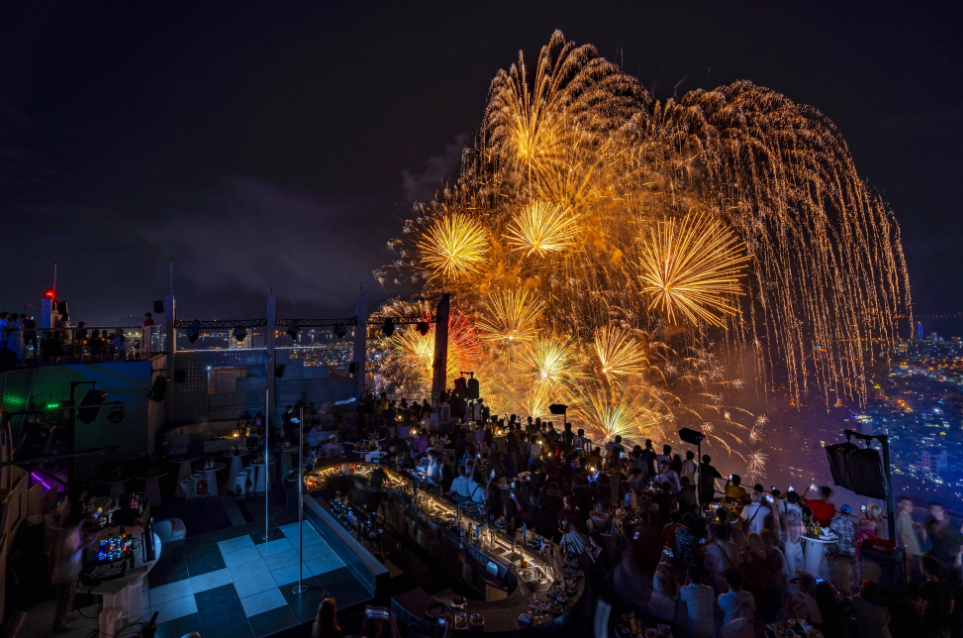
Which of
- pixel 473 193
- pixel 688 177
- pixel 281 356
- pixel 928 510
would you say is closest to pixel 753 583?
pixel 928 510

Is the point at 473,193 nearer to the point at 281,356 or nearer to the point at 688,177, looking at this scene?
the point at 688,177

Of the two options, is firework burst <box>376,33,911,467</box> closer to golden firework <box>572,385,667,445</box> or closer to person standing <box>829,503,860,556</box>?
golden firework <box>572,385,667,445</box>

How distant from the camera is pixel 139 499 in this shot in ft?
23.3

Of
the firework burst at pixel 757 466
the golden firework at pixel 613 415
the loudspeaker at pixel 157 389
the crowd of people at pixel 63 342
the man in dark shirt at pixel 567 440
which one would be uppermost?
the crowd of people at pixel 63 342

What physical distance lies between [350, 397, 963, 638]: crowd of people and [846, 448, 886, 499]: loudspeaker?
283mm

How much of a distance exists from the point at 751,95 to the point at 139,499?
1749 centimetres

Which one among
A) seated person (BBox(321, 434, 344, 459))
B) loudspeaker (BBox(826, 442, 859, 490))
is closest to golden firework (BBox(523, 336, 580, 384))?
seated person (BBox(321, 434, 344, 459))

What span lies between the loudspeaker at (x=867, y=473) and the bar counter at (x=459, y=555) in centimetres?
392

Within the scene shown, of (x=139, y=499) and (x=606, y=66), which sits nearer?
(x=139, y=499)

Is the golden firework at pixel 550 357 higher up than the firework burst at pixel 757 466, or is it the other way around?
the golden firework at pixel 550 357

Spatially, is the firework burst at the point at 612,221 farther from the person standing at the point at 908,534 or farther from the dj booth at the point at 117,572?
the dj booth at the point at 117,572

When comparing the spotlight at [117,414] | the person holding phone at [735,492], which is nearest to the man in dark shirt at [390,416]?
the spotlight at [117,414]

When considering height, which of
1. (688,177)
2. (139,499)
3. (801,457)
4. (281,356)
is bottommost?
(801,457)

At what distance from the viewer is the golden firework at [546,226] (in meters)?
18.8
